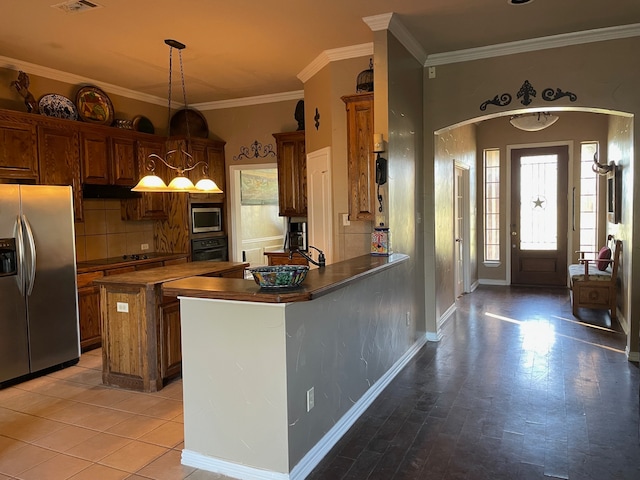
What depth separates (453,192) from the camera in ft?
21.0

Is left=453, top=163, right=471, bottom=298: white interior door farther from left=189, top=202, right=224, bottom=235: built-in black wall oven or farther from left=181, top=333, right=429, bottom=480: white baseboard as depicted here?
left=181, top=333, right=429, bottom=480: white baseboard

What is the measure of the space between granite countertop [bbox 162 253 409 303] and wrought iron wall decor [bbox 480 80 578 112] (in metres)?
2.51

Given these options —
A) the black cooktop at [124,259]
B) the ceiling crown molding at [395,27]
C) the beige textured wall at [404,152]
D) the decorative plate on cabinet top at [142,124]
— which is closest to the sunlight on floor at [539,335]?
the beige textured wall at [404,152]

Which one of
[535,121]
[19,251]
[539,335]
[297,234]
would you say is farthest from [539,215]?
[19,251]

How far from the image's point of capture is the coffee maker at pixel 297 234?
630cm

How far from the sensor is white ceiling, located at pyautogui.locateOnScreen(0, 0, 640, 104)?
3.62 m

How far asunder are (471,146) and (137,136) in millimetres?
5066

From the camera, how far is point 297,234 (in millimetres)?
6336

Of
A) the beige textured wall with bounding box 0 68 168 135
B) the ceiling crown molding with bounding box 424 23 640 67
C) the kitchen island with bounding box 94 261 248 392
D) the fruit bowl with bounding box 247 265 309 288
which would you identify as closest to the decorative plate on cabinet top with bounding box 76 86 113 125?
the beige textured wall with bounding box 0 68 168 135

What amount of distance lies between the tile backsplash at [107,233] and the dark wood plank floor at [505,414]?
3749mm

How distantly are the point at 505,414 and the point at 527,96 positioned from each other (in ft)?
9.69

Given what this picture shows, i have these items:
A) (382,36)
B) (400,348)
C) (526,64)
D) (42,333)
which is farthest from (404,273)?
(42,333)

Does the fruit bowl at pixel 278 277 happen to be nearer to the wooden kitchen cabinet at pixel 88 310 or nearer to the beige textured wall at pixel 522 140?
the wooden kitchen cabinet at pixel 88 310

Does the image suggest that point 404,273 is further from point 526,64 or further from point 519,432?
point 526,64
